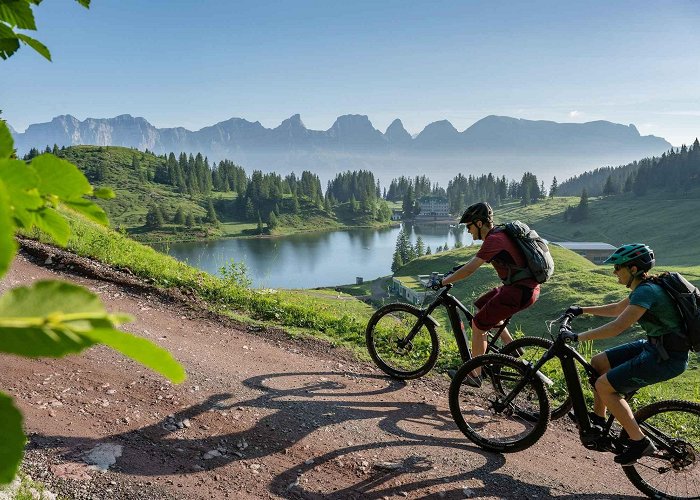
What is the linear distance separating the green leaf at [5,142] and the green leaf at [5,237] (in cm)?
36

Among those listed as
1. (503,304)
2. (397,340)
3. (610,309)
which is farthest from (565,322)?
(397,340)

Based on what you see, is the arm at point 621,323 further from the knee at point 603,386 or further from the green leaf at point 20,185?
the green leaf at point 20,185

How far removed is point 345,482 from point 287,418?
4.62ft

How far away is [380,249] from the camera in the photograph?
172 metres

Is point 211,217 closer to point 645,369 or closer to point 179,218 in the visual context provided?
point 179,218

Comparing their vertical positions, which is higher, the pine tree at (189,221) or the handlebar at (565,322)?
the handlebar at (565,322)

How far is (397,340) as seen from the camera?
816 cm

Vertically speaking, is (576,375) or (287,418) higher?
(576,375)

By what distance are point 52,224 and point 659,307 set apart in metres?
5.30

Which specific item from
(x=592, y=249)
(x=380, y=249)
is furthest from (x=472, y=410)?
(x=380, y=249)

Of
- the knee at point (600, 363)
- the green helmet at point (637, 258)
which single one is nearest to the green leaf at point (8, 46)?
the green helmet at point (637, 258)

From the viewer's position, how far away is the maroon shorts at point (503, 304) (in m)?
6.50

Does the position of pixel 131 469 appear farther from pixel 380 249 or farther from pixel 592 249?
pixel 380 249

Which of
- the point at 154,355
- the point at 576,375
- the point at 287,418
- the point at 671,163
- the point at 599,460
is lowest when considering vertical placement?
the point at 599,460
